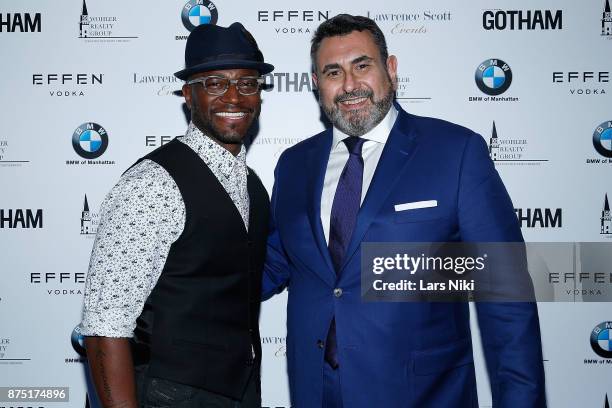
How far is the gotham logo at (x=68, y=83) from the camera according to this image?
281 centimetres

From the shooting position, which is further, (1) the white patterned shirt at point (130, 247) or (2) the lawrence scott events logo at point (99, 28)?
(2) the lawrence scott events logo at point (99, 28)

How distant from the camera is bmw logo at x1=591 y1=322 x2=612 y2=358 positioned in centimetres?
279

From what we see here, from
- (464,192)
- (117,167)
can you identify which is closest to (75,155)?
(117,167)

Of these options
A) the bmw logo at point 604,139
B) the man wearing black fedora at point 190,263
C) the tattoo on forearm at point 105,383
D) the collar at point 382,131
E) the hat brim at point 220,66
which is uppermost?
the hat brim at point 220,66

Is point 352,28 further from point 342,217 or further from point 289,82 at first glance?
point 289,82

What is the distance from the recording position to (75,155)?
282 centimetres

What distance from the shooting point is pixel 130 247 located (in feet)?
5.25

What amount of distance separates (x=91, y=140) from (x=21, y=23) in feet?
2.34

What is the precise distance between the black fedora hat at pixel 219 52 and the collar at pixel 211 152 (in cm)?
21

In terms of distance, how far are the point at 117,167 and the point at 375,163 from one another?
5.04ft

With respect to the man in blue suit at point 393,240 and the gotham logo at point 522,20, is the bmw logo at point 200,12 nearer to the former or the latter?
the man in blue suit at point 393,240

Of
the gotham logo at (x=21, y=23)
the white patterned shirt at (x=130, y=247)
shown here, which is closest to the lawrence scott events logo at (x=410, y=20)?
the white patterned shirt at (x=130, y=247)

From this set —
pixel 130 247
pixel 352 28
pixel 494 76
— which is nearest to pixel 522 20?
pixel 494 76

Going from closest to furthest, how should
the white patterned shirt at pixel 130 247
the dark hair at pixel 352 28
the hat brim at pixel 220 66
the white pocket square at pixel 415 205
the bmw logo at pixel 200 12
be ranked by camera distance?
the white patterned shirt at pixel 130 247 → the white pocket square at pixel 415 205 → the hat brim at pixel 220 66 → the dark hair at pixel 352 28 → the bmw logo at pixel 200 12
